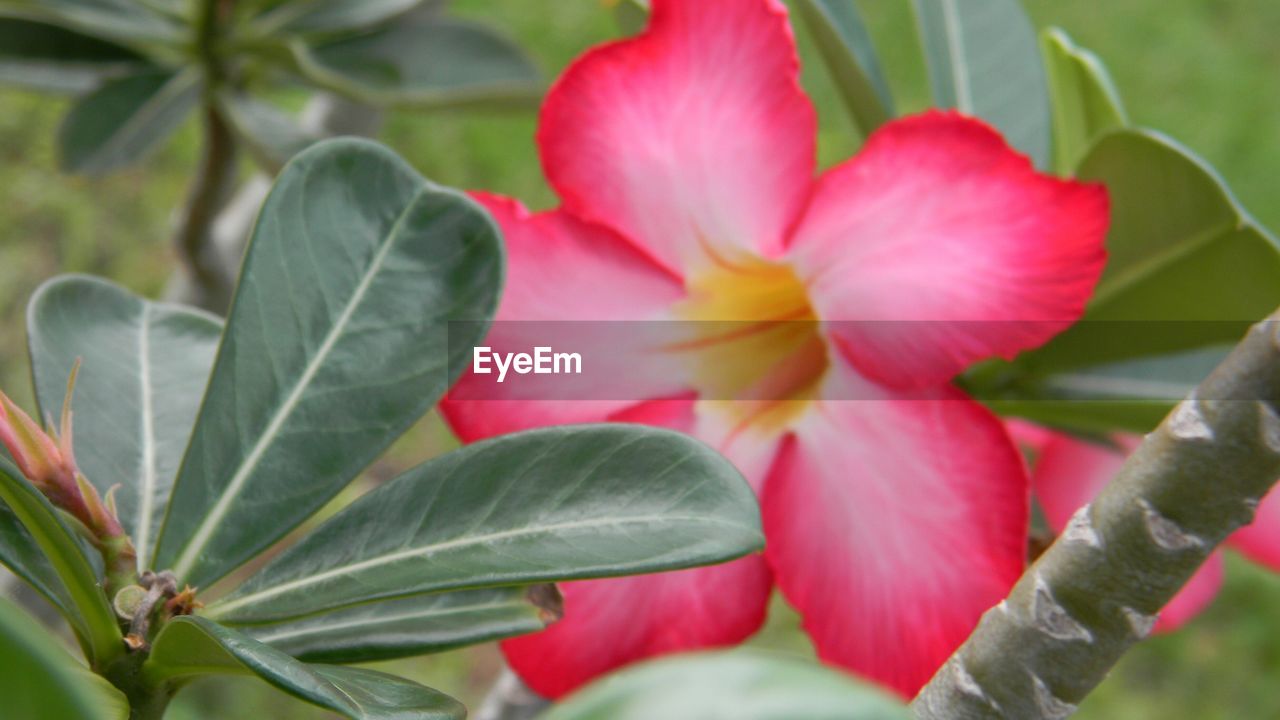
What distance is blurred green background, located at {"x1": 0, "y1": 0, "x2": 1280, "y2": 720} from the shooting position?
191 centimetres

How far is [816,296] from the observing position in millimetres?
508

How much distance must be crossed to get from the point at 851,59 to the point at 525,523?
0.31m

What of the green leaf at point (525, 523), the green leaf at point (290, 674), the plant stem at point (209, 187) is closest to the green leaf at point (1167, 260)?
the green leaf at point (525, 523)

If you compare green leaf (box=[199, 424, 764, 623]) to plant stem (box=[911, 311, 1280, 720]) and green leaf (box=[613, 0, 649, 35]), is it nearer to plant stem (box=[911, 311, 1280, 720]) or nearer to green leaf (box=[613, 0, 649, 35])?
plant stem (box=[911, 311, 1280, 720])

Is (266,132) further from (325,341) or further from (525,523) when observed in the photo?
(525,523)

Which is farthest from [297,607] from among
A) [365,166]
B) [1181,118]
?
[1181,118]

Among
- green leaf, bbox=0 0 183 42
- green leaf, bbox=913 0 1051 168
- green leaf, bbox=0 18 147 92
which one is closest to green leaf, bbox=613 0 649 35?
green leaf, bbox=913 0 1051 168

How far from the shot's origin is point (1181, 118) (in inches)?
101

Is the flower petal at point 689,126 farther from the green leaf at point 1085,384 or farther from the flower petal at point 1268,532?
the flower petal at point 1268,532

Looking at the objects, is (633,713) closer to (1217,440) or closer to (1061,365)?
(1217,440)

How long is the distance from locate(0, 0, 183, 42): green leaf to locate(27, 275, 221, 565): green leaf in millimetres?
449

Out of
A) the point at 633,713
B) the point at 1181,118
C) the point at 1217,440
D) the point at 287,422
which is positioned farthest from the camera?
the point at 1181,118

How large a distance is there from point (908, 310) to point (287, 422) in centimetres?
24

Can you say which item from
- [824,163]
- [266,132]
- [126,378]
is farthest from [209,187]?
[824,163]
